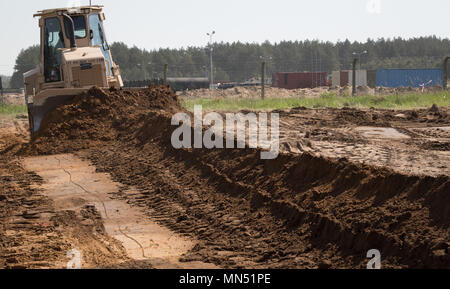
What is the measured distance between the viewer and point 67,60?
16.8 metres

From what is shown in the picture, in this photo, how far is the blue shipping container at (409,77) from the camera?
158ft

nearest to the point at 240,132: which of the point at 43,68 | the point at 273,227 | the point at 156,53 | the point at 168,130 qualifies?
the point at 168,130

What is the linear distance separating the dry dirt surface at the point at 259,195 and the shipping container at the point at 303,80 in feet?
150

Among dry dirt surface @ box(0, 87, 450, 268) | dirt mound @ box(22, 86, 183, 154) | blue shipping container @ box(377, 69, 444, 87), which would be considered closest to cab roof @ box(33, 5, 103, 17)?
dirt mound @ box(22, 86, 183, 154)

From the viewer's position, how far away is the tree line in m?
82.7

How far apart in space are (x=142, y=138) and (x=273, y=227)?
814 cm

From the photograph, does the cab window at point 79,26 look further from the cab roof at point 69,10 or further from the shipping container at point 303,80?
the shipping container at point 303,80

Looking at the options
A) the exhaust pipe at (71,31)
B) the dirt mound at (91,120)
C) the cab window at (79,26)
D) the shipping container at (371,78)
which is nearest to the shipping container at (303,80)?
the shipping container at (371,78)

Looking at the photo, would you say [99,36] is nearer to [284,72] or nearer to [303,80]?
[303,80]

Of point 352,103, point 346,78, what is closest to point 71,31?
point 352,103

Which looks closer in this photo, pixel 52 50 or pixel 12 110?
pixel 52 50

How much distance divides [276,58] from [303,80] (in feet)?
142

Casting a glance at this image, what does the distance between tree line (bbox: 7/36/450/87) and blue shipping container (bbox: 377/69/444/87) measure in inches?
960

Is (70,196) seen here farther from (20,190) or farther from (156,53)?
(156,53)
